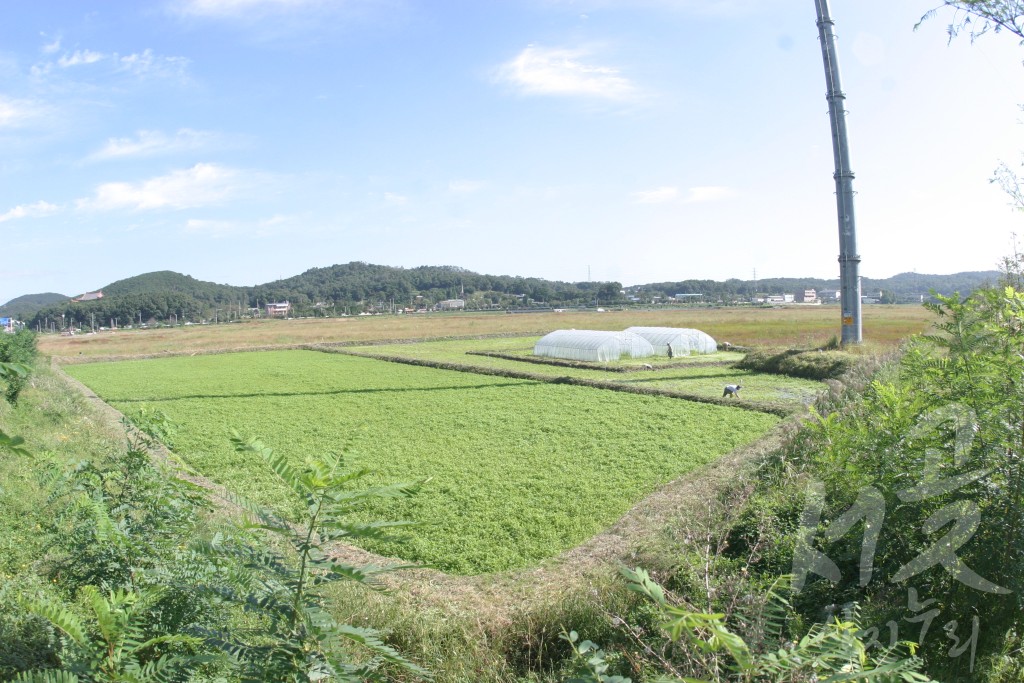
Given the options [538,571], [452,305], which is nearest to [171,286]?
[452,305]

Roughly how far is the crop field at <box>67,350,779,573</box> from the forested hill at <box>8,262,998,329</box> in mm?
85142

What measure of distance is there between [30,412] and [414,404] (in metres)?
9.12

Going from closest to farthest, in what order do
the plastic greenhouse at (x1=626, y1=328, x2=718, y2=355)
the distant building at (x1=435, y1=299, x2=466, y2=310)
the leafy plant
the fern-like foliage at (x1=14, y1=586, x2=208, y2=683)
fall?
the leafy plant
the fern-like foliage at (x1=14, y1=586, x2=208, y2=683)
the plastic greenhouse at (x1=626, y1=328, x2=718, y2=355)
the distant building at (x1=435, y1=299, x2=466, y2=310)

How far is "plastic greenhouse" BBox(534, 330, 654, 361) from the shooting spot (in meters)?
30.2

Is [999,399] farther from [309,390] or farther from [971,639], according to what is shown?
[309,390]

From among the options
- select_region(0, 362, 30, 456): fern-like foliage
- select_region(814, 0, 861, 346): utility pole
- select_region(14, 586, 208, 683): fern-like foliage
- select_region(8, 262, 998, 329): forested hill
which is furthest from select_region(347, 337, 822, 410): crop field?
select_region(8, 262, 998, 329): forested hill

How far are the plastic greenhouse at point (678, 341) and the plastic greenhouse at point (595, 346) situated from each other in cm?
112

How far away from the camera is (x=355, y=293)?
6038 inches

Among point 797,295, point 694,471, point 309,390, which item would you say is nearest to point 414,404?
point 309,390

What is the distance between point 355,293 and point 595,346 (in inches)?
5140

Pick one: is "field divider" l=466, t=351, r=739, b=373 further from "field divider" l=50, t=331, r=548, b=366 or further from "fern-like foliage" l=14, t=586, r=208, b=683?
"fern-like foliage" l=14, t=586, r=208, b=683

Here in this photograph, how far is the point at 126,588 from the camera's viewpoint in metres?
3.54

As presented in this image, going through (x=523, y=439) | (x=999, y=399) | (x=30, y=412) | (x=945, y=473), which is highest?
(x=999, y=399)

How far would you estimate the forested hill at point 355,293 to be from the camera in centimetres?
11338
